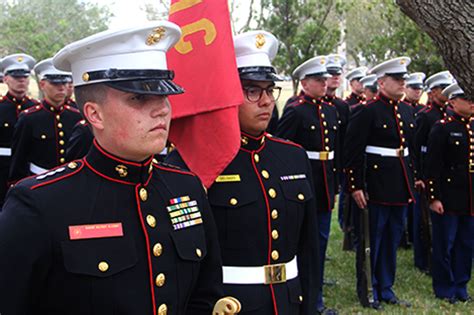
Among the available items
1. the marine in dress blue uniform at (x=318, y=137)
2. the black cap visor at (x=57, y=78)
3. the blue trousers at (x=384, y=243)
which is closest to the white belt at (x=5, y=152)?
the black cap visor at (x=57, y=78)

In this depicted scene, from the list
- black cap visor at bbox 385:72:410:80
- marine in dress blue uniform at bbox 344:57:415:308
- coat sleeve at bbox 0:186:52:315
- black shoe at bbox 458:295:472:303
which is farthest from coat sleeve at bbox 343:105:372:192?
coat sleeve at bbox 0:186:52:315

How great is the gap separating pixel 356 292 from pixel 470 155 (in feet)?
5.73

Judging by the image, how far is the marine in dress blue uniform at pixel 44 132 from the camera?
6.61 m

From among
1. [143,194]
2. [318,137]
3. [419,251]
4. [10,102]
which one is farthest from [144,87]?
[10,102]

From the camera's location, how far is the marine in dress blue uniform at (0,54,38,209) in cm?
746

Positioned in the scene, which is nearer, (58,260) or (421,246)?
(58,260)

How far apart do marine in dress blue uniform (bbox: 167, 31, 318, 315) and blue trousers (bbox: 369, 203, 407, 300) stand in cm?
320

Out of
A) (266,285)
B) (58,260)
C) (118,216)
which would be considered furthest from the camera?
(266,285)

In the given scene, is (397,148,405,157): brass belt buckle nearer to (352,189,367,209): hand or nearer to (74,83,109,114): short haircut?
(352,189,367,209): hand

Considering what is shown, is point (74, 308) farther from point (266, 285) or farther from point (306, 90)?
point (306, 90)

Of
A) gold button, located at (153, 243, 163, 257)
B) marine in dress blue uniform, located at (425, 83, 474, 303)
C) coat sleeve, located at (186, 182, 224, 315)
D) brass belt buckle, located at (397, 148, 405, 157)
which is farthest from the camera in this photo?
marine in dress blue uniform, located at (425, 83, 474, 303)

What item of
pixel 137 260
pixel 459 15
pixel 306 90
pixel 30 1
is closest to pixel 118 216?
pixel 137 260

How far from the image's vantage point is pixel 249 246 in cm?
312

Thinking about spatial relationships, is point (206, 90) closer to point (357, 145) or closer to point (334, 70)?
point (357, 145)
